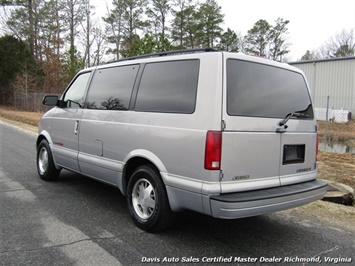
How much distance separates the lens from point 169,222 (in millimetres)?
3799

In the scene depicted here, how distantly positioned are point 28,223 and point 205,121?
2.63m

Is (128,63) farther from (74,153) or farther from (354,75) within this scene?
(354,75)

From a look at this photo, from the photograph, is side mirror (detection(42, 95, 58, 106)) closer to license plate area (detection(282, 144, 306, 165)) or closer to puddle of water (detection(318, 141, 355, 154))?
license plate area (detection(282, 144, 306, 165))

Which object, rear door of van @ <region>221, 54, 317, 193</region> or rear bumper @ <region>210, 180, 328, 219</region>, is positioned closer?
rear bumper @ <region>210, 180, 328, 219</region>

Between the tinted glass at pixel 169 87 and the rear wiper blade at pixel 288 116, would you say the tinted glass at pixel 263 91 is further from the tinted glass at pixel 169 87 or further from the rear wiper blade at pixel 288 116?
the tinted glass at pixel 169 87

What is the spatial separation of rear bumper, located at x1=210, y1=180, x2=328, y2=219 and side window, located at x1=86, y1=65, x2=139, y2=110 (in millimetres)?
1882

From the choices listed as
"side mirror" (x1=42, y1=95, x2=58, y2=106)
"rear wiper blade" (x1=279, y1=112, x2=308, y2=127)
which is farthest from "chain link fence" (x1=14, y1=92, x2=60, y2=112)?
"rear wiper blade" (x1=279, y1=112, x2=308, y2=127)

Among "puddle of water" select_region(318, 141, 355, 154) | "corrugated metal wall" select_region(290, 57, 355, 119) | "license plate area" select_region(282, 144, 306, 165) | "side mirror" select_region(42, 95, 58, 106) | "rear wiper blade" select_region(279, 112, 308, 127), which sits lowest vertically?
"puddle of water" select_region(318, 141, 355, 154)

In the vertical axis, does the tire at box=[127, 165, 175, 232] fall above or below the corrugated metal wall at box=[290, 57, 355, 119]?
below

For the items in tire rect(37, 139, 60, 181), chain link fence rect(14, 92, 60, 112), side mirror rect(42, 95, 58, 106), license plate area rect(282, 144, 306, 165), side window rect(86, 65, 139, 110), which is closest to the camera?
license plate area rect(282, 144, 306, 165)

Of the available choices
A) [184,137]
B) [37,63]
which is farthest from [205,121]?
[37,63]

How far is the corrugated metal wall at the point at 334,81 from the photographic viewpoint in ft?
80.5

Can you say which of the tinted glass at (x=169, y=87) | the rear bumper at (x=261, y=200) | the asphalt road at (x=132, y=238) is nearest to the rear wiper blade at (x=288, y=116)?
the rear bumper at (x=261, y=200)

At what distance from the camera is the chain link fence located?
30.7 meters
